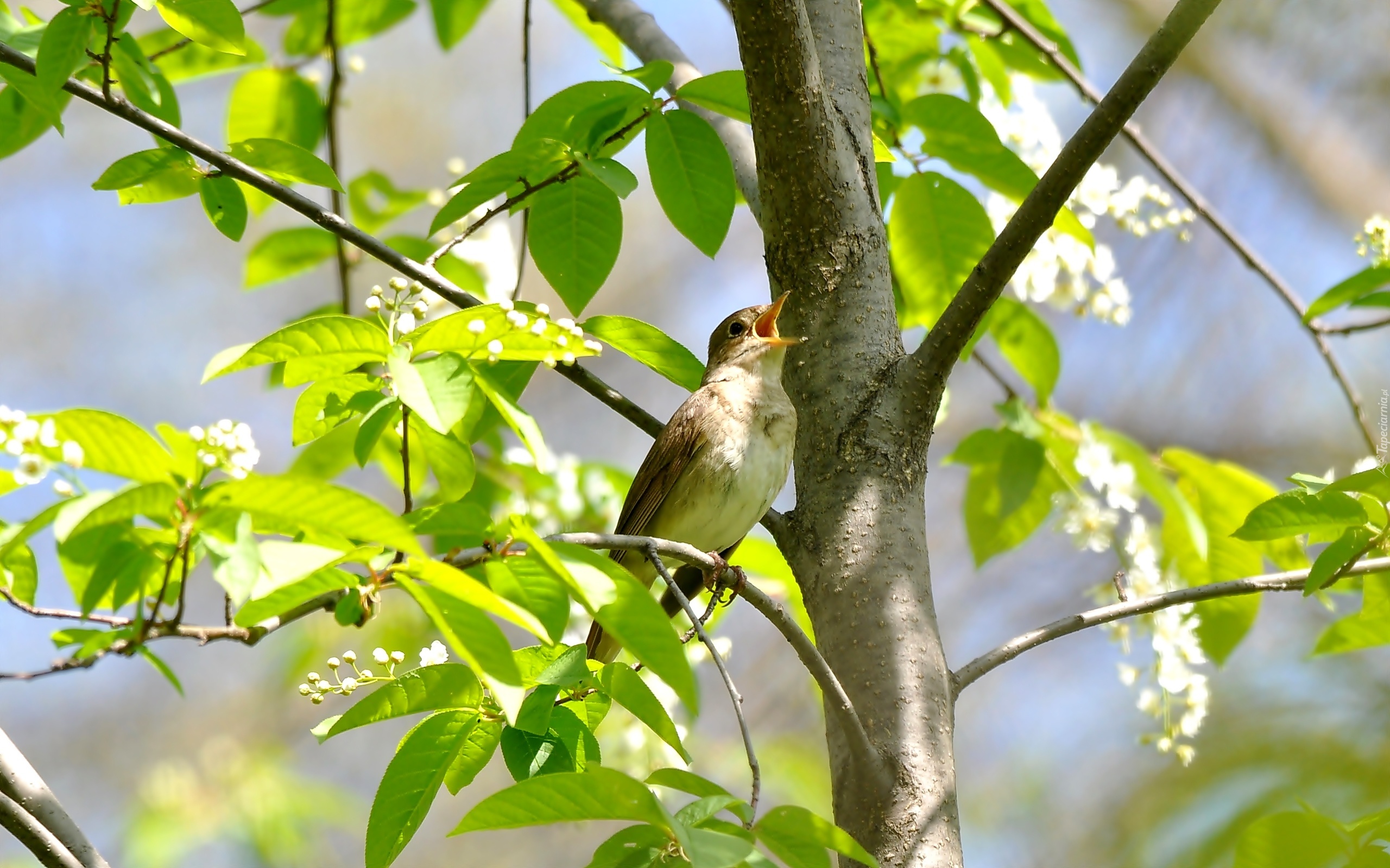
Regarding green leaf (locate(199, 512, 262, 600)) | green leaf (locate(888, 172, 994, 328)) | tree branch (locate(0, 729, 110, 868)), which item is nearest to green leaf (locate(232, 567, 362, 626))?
green leaf (locate(199, 512, 262, 600))

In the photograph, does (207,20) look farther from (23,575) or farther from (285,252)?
(285,252)

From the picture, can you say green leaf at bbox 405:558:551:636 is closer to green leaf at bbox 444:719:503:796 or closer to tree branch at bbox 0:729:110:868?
green leaf at bbox 444:719:503:796

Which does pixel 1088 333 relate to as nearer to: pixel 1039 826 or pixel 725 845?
pixel 1039 826

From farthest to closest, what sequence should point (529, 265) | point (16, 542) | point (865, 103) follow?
point (529, 265), point (865, 103), point (16, 542)

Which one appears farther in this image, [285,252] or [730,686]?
[285,252]

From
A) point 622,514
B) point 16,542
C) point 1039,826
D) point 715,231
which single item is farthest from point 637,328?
point 1039,826

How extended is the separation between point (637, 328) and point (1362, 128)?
7348 millimetres

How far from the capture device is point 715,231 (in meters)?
2.66

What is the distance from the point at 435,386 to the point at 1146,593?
2727 millimetres

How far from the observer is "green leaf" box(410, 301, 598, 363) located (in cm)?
182

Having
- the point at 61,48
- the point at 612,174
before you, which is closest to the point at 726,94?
the point at 612,174

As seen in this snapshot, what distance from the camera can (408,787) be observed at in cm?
187

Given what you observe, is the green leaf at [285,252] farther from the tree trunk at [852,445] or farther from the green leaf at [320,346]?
the green leaf at [320,346]

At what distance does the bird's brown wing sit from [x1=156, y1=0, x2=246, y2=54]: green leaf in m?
1.96
